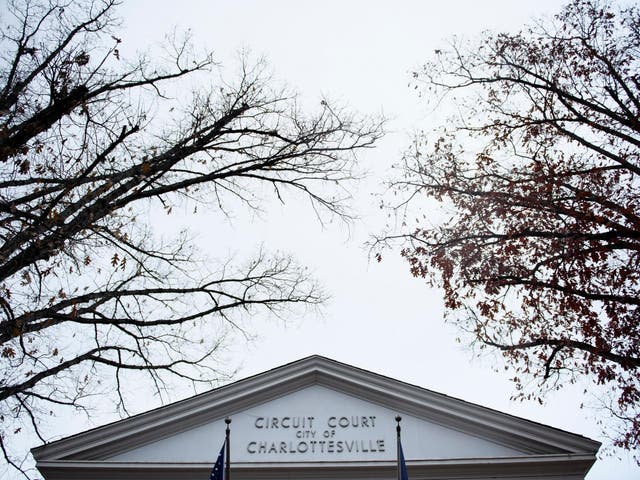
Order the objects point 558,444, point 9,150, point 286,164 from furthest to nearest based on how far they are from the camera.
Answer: point 286,164 < point 558,444 < point 9,150

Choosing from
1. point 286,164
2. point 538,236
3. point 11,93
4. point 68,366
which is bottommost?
point 68,366

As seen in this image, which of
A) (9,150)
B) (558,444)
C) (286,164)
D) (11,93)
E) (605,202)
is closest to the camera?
(9,150)

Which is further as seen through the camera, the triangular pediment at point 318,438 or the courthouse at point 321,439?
the triangular pediment at point 318,438

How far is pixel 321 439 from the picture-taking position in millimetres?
14844

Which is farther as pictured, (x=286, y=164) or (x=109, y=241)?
(x=286, y=164)

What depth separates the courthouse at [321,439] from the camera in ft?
47.0

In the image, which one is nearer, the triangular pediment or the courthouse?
the courthouse

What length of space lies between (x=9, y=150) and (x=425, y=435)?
33.5ft

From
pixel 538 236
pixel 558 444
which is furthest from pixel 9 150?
pixel 558 444

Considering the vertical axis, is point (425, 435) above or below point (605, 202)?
below

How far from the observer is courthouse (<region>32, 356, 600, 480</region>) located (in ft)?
47.0

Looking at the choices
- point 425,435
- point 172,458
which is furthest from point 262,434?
point 425,435

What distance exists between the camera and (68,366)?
575 inches

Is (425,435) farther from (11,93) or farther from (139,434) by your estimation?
(11,93)
